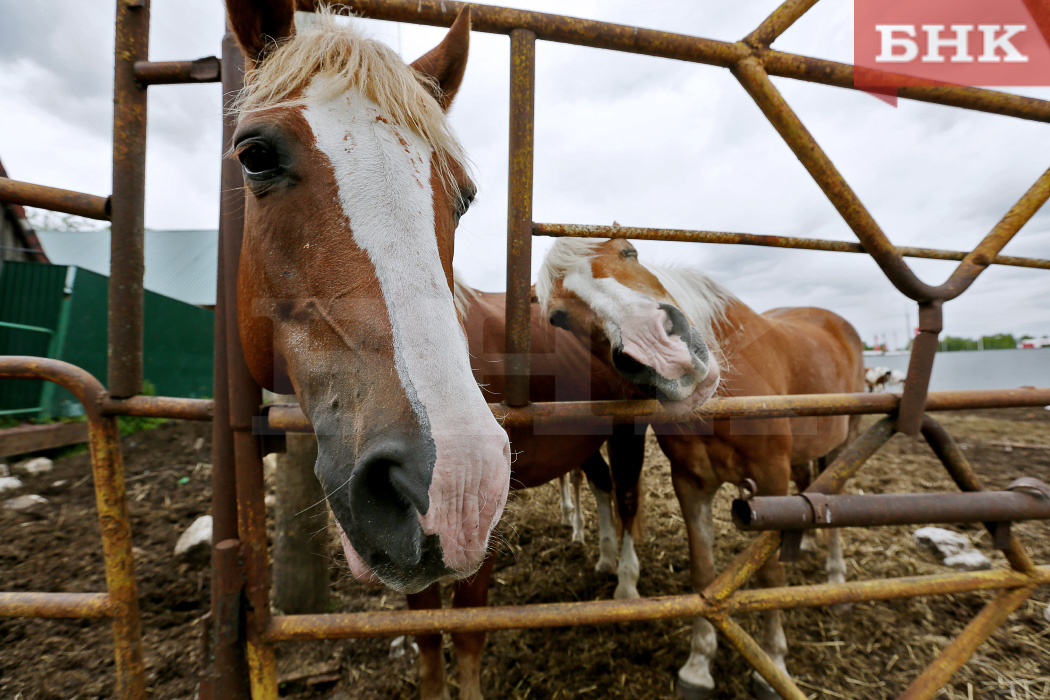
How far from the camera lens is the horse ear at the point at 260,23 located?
1050 mm

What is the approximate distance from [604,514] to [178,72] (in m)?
3.35

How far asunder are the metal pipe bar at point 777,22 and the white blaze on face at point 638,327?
833mm

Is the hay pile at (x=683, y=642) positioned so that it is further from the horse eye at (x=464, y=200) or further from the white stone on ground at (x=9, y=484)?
the white stone on ground at (x=9, y=484)

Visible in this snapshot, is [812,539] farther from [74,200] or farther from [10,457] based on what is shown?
[10,457]

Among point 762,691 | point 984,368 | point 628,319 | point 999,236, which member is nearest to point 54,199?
point 628,319

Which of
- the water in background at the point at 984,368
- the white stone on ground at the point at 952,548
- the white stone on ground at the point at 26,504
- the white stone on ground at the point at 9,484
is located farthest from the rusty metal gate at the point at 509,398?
the water in background at the point at 984,368

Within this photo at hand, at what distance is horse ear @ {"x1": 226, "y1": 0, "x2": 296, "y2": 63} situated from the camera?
105 cm

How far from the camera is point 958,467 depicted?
4.77 feet

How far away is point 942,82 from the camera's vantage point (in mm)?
1398

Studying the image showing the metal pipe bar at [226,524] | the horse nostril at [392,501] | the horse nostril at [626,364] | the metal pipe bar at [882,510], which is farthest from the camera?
the horse nostril at [626,364]

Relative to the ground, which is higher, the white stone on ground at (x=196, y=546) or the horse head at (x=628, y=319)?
the horse head at (x=628, y=319)

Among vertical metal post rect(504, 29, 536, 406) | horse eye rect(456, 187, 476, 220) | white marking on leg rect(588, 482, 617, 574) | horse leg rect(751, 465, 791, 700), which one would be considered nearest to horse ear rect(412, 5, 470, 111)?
vertical metal post rect(504, 29, 536, 406)

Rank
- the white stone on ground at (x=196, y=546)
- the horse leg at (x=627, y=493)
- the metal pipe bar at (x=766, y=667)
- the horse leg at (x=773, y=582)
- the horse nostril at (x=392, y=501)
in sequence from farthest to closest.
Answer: the horse leg at (x=627, y=493), the white stone on ground at (x=196, y=546), the horse leg at (x=773, y=582), the metal pipe bar at (x=766, y=667), the horse nostril at (x=392, y=501)

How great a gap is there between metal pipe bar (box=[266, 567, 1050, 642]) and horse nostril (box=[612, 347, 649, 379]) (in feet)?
2.20
